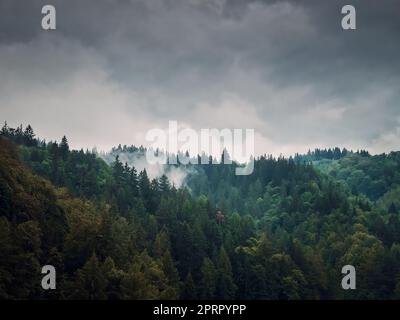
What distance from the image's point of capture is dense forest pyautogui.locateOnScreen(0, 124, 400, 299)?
78625 mm

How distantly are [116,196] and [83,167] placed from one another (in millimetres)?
17954

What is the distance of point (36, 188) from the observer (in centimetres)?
8794

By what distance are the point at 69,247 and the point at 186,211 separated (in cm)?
7291

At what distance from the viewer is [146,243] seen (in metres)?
118

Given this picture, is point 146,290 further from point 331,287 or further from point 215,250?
point 331,287

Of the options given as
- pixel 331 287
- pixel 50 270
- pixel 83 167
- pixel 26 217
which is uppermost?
pixel 83 167

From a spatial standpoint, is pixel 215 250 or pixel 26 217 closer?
pixel 26 217

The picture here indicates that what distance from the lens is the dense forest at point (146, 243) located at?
7862 centimetres

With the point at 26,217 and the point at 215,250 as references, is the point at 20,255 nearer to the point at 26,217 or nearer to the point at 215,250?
the point at 26,217

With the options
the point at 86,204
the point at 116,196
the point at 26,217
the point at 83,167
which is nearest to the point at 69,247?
the point at 26,217
